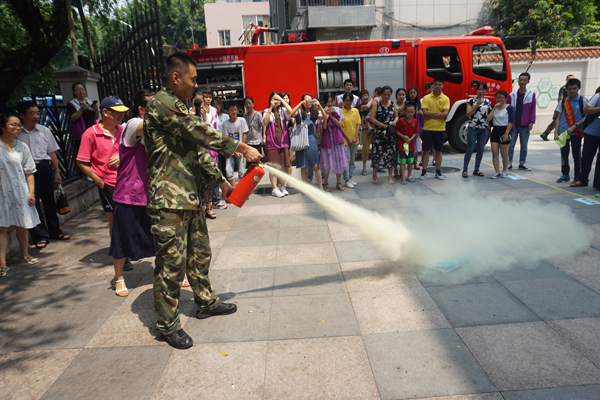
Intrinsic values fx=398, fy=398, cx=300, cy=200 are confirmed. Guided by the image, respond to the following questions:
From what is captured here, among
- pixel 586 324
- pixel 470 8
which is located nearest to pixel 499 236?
pixel 586 324

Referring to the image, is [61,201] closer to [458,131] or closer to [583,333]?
[583,333]

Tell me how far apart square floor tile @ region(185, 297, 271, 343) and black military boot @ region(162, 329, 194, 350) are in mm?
95

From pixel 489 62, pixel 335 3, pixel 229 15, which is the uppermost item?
pixel 229 15

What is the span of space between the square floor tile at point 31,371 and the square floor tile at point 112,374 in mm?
72

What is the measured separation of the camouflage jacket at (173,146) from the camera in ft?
9.23

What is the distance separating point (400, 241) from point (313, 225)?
1.49 meters

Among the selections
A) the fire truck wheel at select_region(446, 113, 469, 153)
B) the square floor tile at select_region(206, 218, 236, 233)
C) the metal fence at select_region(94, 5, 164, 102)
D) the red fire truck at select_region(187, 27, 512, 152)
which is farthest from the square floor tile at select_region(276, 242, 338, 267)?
the fire truck wheel at select_region(446, 113, 469, 153)

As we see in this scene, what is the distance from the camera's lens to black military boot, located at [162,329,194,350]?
3.03m

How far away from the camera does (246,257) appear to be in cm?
476

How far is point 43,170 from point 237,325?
403 centimetres

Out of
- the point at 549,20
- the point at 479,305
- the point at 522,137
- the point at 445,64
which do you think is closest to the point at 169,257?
the point at 479,305

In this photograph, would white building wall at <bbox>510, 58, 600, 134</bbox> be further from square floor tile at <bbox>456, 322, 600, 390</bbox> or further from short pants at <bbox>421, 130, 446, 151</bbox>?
square floor tile at <bbox>456, 322, 600, 390</bbox>

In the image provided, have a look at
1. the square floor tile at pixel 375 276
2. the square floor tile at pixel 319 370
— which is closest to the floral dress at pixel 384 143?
the square floor tile at pixel 375 276

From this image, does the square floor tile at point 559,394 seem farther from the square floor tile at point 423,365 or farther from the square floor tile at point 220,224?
the square floor tile at point 220,224
